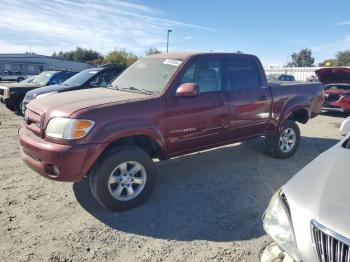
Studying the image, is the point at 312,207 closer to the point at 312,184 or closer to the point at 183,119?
the point at 312,184

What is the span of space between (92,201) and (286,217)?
2850 mm

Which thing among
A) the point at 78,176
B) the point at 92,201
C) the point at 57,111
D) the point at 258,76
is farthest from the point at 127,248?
the point at 258,76

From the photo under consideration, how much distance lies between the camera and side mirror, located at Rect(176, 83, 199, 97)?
4.12 m

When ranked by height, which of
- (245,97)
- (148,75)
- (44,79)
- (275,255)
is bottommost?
(275,255)

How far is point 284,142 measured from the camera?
20.2 feet

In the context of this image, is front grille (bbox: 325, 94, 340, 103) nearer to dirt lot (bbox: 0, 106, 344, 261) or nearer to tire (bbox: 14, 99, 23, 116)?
dirt lot (bbox: 0, 106, 344, 261)

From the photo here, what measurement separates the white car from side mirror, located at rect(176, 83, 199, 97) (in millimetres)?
1989

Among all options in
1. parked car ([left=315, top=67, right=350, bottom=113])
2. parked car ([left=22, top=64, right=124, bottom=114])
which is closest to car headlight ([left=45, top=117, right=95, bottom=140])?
parked car ([left=22, top=64, right=124, bottom=114])

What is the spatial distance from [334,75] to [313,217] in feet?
37.8

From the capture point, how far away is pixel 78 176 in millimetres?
3561

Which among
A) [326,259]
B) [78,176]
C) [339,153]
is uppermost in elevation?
[339,153]

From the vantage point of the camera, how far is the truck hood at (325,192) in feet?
5.98

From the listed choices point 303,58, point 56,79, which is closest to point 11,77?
point 56,79

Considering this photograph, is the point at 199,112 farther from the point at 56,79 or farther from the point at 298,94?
the point at 56,79
